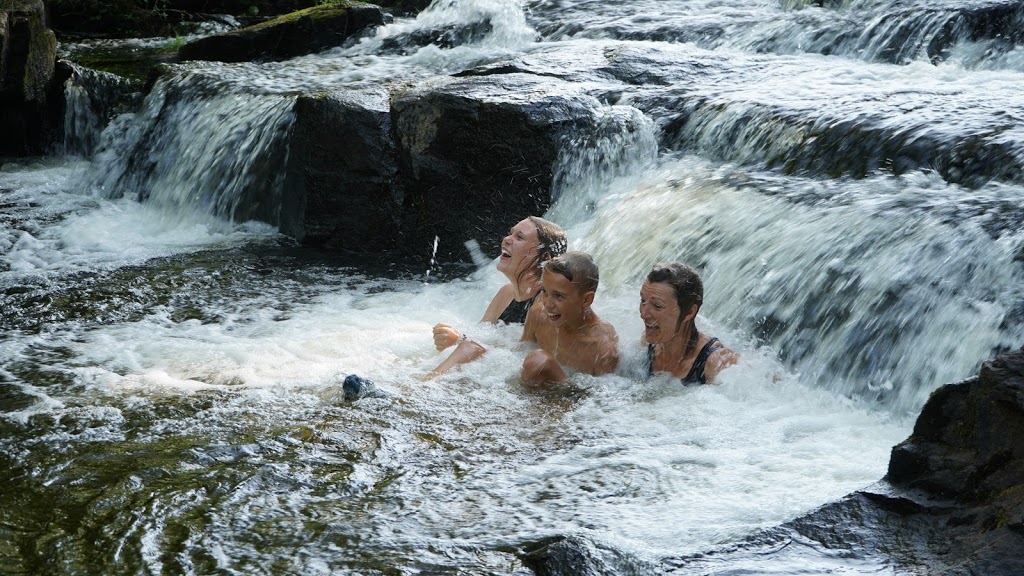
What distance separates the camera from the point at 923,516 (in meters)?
2.95

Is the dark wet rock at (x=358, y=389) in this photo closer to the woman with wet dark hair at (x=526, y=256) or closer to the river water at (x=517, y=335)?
the river water at (x=517, y=335)

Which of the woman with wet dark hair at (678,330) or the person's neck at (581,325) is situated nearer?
the woman with wet dark hair at (678,330)

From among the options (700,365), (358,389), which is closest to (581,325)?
(700,365)

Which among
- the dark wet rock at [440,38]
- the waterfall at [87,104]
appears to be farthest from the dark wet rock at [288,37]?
the waterfall at [87,104]

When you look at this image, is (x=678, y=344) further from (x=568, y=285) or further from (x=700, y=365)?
(x=568, y=285)

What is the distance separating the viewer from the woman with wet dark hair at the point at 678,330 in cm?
490

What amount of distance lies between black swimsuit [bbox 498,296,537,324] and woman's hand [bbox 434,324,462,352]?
49 centimetres

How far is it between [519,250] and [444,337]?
651mm

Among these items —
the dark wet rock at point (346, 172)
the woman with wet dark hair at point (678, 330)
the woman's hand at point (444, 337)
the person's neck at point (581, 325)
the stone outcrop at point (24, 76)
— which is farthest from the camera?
the stone outcrop at point (24, 76)

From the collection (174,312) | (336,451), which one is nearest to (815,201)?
(336,451)

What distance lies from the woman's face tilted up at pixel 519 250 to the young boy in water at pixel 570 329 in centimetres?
45

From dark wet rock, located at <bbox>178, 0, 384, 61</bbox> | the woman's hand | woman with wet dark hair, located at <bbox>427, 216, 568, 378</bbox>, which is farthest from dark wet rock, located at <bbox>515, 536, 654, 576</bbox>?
dark wet rock, located at <bbox>178, 0, 384, 61</bbox>

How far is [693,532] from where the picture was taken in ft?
10.6

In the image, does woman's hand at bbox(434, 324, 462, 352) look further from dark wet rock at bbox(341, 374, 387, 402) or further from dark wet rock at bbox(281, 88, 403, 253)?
dark wet rock at bbox(281, 88, 403, 253)
